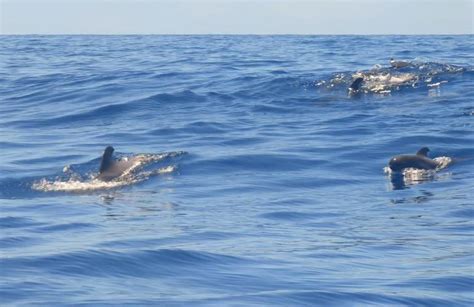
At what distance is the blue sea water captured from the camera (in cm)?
1226

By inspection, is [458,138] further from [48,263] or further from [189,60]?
[189,60]

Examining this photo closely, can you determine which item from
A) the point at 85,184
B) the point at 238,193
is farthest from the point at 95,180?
the point at 238,193

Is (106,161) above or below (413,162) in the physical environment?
above

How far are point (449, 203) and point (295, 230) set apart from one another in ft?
10.4

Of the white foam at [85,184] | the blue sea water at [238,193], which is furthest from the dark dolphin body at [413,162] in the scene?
the white foam at [85,184]

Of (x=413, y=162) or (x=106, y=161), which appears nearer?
(x=106, y=161)

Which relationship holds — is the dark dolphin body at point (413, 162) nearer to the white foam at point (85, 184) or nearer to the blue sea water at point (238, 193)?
the blue sea water at point (238, 193)

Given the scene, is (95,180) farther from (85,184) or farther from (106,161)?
(106,161)

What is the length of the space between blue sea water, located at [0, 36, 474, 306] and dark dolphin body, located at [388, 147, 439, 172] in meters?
0.36

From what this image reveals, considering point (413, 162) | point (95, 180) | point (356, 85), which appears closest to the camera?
point (95, 180)

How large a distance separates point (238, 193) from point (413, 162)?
3.70 meters

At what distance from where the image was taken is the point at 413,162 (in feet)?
67.7

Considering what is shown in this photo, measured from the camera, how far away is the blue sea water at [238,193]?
12.3 meters

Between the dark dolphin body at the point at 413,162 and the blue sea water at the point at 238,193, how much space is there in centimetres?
36
